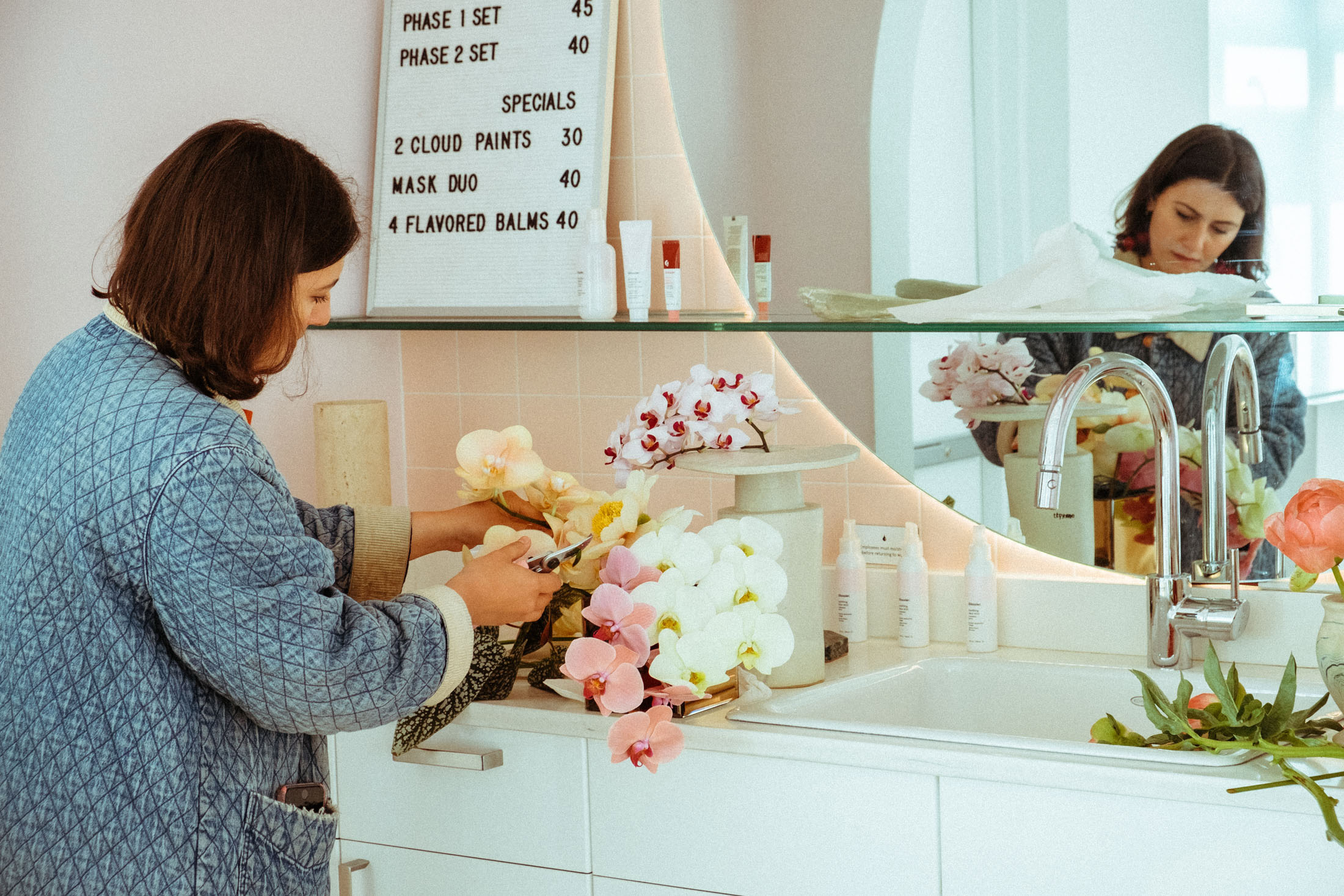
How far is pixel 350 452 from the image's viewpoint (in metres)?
1.97

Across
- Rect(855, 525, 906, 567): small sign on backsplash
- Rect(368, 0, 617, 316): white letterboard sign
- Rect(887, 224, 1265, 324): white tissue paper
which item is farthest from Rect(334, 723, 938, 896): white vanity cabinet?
Rect(368, 0, 617, 316): white letterboard sign

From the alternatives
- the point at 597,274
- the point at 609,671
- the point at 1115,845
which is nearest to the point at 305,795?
the point at 609,671

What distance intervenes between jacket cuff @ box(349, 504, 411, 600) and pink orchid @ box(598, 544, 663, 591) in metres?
0.31

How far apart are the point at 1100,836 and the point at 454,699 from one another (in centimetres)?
72

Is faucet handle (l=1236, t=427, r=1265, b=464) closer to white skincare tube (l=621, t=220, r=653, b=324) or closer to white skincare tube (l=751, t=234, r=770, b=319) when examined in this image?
white skincare tube (l=751, t=234, r=770, b=319)

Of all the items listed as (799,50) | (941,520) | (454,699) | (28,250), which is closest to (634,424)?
(454,699)

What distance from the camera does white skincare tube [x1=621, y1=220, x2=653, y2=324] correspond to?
1880 millimetres

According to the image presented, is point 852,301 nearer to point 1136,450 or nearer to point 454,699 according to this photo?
point 1136,450

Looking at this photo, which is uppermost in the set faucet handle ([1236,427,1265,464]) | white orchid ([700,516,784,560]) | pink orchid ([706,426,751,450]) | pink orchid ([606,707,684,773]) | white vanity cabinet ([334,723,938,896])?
pink orchid ([706,426,751,450])

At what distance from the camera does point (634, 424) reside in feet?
5.24

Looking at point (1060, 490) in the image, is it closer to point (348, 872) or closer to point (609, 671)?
point (609, 671)

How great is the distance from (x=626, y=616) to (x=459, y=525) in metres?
0.35

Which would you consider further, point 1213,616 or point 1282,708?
point 1213,616

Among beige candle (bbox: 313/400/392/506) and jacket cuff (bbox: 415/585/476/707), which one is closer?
jacket cuff (bbox: 415/585/476/707)
